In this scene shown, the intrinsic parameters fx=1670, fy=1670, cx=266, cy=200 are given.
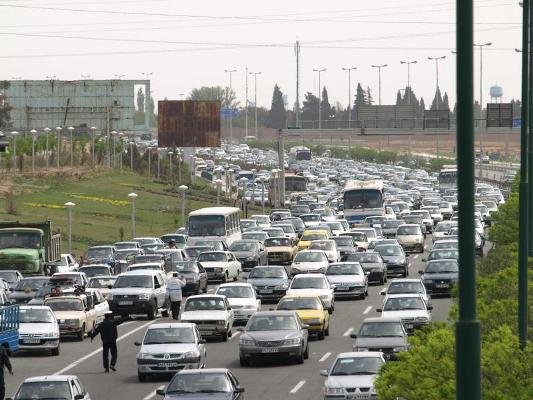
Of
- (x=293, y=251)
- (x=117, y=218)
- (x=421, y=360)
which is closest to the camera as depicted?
Result: (x=421, y=360)

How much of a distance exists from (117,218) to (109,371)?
240ft

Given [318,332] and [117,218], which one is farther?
[117,218]

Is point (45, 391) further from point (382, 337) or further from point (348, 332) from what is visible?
point (348, 332)

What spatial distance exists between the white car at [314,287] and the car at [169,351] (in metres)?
13.7

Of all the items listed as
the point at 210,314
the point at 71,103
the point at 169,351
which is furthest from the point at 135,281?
the point at 71,103

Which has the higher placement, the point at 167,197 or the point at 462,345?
the point at 462,345

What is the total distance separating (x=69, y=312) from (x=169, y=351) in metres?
10.0

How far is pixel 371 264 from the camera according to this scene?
63.3 meters

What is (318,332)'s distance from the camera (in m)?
44.5

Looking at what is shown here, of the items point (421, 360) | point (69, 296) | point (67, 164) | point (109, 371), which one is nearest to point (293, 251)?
point (69, 296)

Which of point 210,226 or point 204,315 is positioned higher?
point 204,315

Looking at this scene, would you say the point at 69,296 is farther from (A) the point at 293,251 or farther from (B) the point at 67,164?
(B) the point at 67,164

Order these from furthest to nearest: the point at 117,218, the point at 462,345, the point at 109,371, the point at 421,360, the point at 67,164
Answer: the point at 67,164 < the point at 117,218 < the point at 109,371 < the point at 421,360 < the point at 462,345

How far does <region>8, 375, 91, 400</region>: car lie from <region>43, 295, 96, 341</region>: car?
54.5 ft
